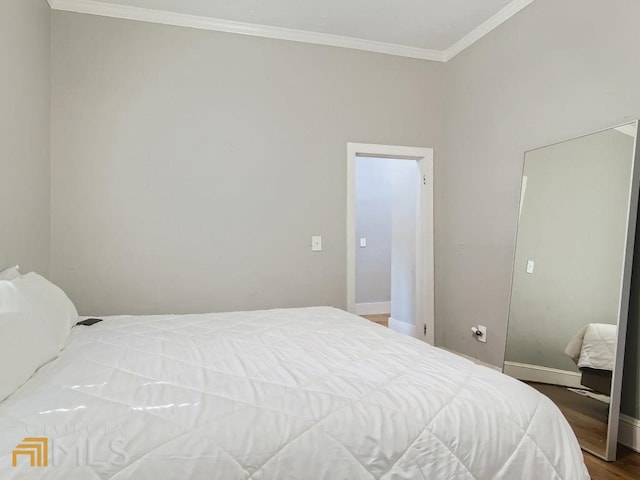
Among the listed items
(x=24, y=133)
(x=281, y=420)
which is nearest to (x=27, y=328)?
(x=281, y=420)

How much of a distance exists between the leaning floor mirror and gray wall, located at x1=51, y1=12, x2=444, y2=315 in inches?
→ 53.0

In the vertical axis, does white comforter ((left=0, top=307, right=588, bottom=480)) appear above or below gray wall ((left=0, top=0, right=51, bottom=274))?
below

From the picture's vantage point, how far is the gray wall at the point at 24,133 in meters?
2.05

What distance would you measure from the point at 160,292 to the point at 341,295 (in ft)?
4.68

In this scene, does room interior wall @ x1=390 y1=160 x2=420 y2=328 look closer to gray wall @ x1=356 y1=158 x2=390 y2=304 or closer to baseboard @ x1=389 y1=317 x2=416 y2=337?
baseboard @ x1=389 y1=317 x2=416 y2=337

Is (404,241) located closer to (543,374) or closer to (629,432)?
(543,374)

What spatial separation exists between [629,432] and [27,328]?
2776mm

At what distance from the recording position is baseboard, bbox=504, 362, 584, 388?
2285mm

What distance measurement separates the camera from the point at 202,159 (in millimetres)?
3078

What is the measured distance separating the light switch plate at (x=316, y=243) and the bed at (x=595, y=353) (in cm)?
185

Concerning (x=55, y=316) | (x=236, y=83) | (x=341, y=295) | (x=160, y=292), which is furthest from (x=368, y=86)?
(x=55, y=316)

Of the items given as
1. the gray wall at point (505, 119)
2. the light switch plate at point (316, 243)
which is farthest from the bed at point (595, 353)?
the light switch plate at point (316, 243)

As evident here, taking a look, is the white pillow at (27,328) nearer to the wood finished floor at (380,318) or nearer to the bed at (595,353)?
the bed at (595,353)

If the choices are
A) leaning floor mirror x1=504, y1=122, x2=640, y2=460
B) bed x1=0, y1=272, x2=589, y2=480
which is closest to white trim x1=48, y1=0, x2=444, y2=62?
leaning floor mirror x1=504, y1=122, x2=640, y2=460
